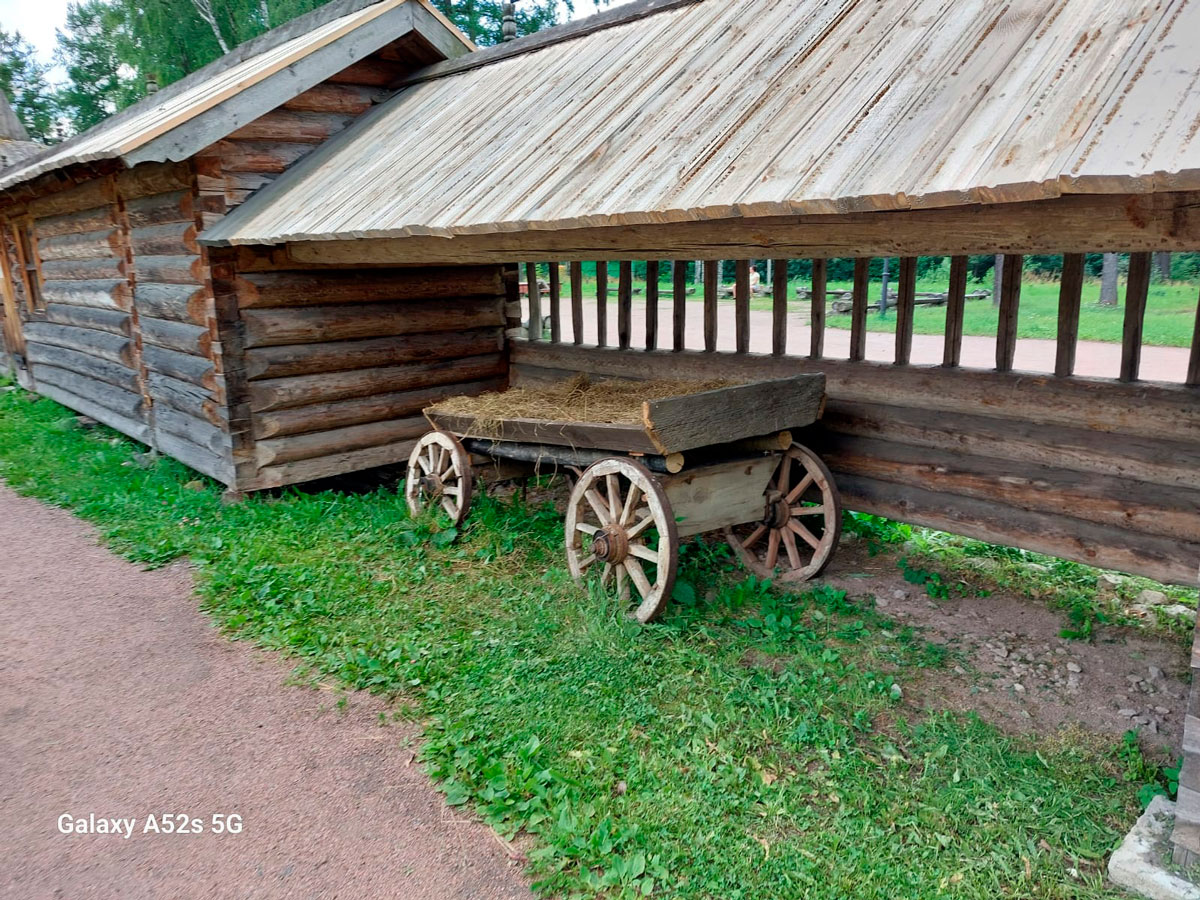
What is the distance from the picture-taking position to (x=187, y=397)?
25.2ft

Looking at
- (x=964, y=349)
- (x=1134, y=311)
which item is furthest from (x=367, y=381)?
(x=964, y=349)

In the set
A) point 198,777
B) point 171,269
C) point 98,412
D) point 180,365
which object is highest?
point 171,269

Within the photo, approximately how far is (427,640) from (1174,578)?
3970 millimetres

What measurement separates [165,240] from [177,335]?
32.9 inches

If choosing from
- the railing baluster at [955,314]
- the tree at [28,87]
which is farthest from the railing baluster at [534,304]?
the tree at [28,87]

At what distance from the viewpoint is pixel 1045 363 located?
13.3 metres

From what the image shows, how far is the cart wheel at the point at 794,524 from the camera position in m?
5.36

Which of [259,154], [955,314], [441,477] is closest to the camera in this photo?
[955,314]

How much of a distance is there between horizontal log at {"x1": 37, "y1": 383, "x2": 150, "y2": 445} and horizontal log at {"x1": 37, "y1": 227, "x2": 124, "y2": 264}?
5.80 ft

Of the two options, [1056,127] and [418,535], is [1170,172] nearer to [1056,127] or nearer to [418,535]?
[1056,127]

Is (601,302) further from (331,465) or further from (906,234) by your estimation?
(906,234)

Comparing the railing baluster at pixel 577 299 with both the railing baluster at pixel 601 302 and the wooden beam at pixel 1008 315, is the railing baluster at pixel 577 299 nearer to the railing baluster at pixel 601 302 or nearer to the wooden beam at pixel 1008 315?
the railing baluster at pixel 601 302

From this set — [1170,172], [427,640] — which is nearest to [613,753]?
[427,640]

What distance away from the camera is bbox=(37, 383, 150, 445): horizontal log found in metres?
9.00
